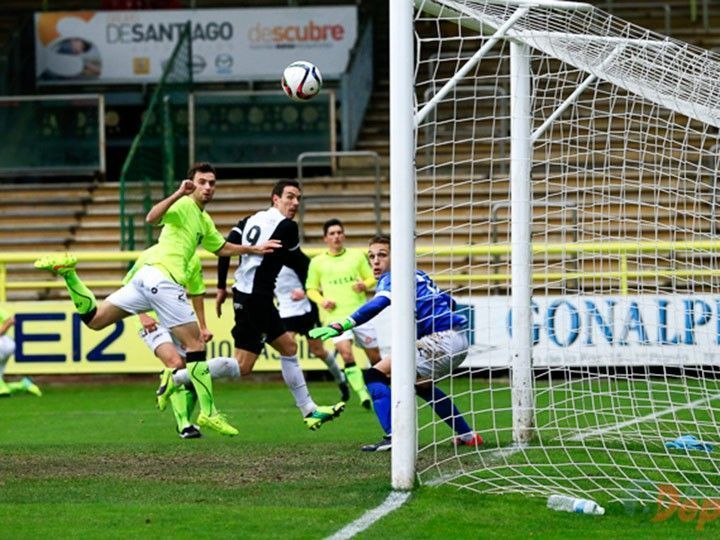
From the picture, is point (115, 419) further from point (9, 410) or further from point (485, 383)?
point (485, 383)

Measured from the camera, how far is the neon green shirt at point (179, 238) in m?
12.3

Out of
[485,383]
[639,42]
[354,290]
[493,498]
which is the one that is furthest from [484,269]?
[493,498]

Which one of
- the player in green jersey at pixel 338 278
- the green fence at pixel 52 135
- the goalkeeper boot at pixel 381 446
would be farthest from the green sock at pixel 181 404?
the green fence at pixel 52 135

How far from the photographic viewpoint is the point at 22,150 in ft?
73.5

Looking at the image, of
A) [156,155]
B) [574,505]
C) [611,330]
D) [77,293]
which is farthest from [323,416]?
[156,155]

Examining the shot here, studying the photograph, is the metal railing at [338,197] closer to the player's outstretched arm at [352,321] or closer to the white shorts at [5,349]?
the white shorts at [5,349]

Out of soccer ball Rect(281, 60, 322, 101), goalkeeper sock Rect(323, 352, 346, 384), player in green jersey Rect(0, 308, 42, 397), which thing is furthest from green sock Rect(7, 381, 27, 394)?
soccer ball Rect(281, 60, 322, 101)

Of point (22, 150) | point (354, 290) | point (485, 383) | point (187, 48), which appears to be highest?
point (187, 48)

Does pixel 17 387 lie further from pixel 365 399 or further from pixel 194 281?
pixel 194 281

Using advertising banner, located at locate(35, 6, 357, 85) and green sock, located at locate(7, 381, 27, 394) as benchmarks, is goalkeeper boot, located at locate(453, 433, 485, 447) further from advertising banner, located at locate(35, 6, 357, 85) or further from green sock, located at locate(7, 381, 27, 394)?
advertising banner, located at locate(35, 6, 357, 85)

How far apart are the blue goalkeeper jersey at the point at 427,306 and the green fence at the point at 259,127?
11.4 meters

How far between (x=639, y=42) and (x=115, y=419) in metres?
6.86

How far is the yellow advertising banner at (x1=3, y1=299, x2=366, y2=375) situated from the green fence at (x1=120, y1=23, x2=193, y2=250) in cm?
159

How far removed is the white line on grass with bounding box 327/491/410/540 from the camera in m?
7.64
